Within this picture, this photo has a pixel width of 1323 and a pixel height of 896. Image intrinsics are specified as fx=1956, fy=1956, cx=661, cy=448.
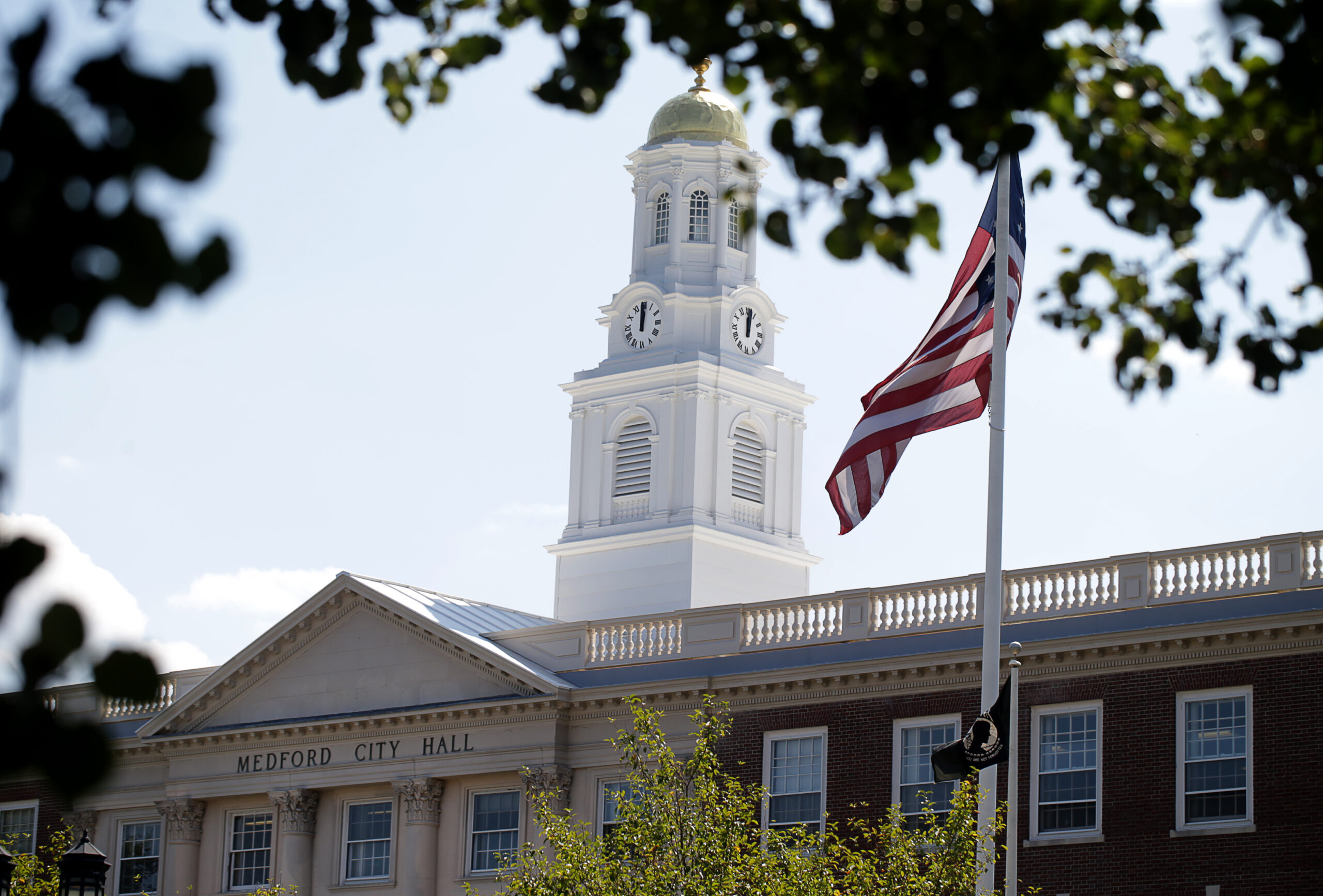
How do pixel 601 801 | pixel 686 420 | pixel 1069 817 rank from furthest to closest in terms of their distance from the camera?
1. pixel 686 420
2. pixel 601 801
3. pixel 1069 817

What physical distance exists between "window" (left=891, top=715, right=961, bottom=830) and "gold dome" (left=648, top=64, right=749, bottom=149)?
105 ft

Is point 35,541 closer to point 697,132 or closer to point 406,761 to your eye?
point 406,761

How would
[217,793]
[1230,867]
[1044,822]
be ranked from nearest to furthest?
1. [1230,867]
2. [1044,822]
3. [217,793]

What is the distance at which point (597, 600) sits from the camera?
205 ft

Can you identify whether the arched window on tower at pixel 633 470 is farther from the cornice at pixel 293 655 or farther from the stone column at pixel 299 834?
the stone column at pixel 299 834

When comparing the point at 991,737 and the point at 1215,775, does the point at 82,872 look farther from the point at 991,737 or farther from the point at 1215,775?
the point at 1215,775

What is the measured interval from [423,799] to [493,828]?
155cm

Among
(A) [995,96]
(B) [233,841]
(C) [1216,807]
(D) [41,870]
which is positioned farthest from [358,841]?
(A) [995,96]

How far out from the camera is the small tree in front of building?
25906 millimetres

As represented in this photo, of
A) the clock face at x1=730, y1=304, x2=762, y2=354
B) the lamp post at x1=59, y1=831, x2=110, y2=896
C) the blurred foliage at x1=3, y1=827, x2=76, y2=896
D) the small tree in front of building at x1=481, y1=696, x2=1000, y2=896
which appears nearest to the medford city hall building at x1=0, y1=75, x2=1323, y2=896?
the small tree in front of building at x1=481, y1=696, x2=1000, y2=896

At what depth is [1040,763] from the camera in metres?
31.9

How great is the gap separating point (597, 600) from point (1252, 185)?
184 ft

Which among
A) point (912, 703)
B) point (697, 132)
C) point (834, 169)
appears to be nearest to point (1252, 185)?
point (834, 169)

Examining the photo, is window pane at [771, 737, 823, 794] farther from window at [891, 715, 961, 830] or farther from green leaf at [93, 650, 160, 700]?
green leaf at [93, 650, 160, 700]
